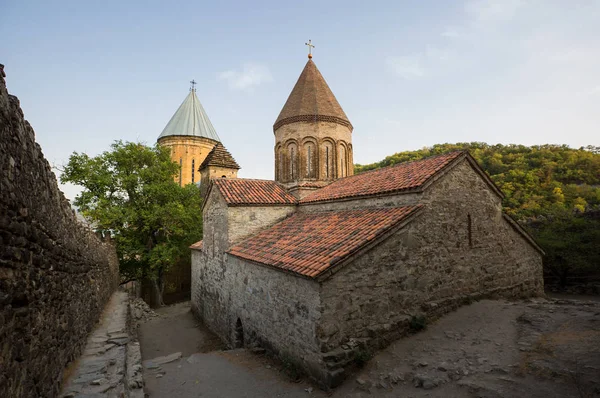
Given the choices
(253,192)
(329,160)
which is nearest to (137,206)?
(253,192)

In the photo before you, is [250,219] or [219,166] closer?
[250,219]

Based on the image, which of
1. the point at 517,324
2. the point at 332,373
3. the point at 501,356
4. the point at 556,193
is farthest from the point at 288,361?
the point at 556,193

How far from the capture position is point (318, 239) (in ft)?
26.6

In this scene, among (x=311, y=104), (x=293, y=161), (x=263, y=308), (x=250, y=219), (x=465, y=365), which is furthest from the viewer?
(x=293, y=161)

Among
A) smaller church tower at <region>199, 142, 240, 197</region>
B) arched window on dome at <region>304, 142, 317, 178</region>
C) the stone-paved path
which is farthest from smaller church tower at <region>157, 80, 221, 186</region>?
the stone-paved path

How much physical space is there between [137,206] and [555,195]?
99.5 feet

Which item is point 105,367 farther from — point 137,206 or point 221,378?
point 137,206

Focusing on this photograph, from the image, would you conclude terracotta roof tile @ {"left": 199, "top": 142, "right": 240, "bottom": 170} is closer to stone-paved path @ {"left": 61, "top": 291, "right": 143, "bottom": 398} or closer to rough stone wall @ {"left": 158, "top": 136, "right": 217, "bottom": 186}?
rough stone wall @ {"left": 158, "top": 136, "right": 217, "bottom": 186}

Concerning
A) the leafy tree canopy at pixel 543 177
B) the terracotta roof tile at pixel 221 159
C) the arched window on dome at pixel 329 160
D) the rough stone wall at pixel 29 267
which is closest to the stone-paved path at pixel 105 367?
the rough stone wall at pixel 29 267

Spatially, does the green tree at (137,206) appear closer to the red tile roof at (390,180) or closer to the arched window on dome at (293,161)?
the arched window on dome at (293,161)

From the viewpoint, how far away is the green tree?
17.1 meters

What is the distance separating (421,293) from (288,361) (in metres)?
3.59

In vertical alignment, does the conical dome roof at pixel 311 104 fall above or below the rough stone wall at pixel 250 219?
above

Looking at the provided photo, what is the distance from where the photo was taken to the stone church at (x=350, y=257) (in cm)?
638
